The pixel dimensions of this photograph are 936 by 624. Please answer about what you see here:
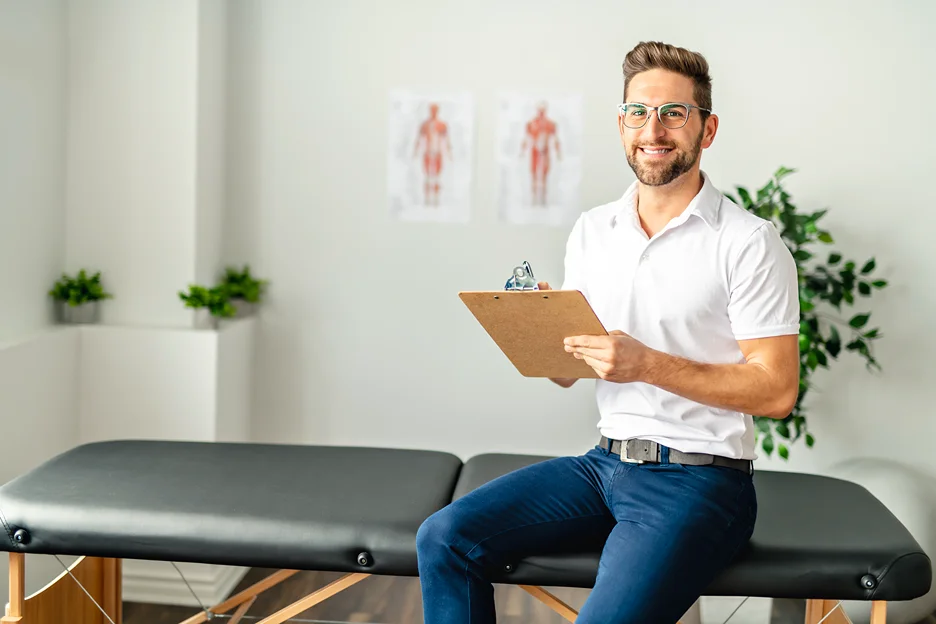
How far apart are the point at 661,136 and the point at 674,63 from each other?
14cm

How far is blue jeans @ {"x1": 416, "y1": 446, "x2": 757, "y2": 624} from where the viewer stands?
152 cm

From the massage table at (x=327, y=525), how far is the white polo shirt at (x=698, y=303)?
241 mm

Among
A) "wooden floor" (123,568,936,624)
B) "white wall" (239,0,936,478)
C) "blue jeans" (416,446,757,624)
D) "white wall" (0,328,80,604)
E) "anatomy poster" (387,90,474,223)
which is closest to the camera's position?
"blue jeans" (416,446,757,624)

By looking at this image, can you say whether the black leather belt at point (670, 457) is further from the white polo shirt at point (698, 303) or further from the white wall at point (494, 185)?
the white wall at point (494, 185)

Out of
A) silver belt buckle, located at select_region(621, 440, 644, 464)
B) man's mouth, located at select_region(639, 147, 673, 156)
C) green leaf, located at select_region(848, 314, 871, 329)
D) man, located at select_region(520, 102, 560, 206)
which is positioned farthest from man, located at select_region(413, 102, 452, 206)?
silver belt buckle, located at select_region(621, 440, 644, 464)

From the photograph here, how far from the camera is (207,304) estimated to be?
303cm

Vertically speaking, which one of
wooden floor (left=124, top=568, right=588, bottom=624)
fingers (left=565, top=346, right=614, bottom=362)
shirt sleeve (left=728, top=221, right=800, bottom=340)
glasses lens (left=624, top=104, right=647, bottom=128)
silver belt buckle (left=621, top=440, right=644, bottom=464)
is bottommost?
wooden floor (left=124, top=568, right=588, bottom=624)

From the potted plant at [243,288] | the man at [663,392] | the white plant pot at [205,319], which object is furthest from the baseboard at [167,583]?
the man at [663,392]

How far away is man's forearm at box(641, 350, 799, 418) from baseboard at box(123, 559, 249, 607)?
75.0 inches

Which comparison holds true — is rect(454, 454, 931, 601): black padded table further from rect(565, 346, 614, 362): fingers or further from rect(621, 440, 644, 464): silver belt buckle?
rect(565, 346, 614, 362): fingers

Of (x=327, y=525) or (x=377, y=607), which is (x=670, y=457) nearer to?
(x=327, y=525)

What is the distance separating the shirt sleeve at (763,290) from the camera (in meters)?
1.67

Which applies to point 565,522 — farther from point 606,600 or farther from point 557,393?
point 557,393

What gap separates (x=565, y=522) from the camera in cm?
172
